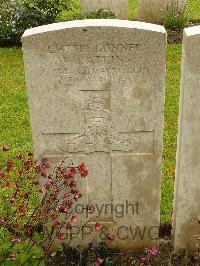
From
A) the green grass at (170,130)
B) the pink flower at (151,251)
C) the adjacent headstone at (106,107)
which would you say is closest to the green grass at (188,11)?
the green grass at (170,130)

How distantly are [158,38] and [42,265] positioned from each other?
1.66 meters

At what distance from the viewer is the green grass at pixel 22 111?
207 inches

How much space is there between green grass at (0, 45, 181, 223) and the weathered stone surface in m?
0.48

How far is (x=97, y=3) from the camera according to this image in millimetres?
9438

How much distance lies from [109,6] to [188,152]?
6.22m

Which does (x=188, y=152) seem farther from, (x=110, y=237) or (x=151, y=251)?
(x=110, y=237)

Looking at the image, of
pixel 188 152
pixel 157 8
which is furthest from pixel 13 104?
pixel 157 8

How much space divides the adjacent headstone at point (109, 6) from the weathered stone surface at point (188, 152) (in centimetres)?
609

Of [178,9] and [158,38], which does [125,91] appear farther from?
[178,9]

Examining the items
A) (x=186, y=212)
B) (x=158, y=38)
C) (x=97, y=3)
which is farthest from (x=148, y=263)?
(x=97, y=3)

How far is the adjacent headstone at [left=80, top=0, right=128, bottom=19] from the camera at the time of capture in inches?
369

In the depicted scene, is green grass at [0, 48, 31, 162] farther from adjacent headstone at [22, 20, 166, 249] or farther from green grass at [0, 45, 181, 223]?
adjacent headstone at [22, 20, 166, 249]

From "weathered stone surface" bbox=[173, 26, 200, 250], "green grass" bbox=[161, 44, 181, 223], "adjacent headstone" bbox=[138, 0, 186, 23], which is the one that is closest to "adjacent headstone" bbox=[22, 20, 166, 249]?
"weathered stone surface" bbox=[173, 26, 200, 250]

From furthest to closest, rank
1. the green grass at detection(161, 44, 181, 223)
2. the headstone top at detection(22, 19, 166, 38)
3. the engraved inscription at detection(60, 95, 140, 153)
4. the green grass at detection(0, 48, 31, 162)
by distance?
the green grass at detection(0, 48, 31, 162)
the green grass at detection(161, 44, 181, 223)
the engraved inscription at detection(60, 95, 140, 153)
the headstone top at detection(22, 19, 166, 38)
